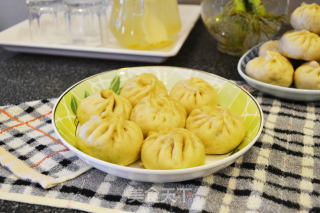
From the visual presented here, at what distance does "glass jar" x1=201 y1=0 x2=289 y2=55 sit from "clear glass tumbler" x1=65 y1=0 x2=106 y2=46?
0.39m

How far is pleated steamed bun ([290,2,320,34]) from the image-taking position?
38.7 inches

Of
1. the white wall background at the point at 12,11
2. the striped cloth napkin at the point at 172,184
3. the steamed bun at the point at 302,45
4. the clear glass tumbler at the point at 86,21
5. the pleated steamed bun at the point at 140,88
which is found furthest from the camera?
the white wall background at the point at 12,11

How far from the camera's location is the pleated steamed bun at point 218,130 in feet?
2.25

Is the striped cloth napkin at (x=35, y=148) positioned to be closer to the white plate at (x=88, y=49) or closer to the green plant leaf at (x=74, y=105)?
the green plant leaf at (x=74, y=105)

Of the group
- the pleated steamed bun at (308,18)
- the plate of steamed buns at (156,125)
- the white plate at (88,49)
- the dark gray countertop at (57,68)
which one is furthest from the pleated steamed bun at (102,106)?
the pleated steamed bun at (308,18)

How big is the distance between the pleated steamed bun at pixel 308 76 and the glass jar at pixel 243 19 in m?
0.27

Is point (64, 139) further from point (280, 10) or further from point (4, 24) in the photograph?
point (4, 24)

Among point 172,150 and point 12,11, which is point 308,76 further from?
point 12,11

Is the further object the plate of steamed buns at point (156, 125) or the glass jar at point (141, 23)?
the glass jar at point (141, 23)

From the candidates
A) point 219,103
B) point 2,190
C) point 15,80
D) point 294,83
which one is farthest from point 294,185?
point 15,80

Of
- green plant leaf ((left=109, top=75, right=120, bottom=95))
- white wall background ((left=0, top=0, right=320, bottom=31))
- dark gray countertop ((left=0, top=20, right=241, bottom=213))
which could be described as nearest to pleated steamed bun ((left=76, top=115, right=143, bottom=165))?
green plant leaf ((left=109, top=75, right=120, bottom=95))

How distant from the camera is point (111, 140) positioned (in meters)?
0.63

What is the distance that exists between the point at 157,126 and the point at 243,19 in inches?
23.8

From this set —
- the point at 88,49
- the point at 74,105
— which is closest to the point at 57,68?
the point at 88,49
